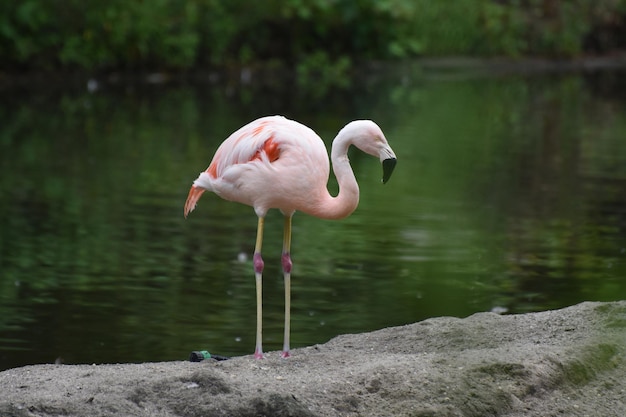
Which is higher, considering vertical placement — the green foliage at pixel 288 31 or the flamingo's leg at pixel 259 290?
the green foliage at pixel 288 31

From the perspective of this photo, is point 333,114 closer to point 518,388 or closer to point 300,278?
point 300,278

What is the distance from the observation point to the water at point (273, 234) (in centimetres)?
671

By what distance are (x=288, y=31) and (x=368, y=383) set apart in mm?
19752

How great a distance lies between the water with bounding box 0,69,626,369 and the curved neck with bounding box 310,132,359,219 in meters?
1.12

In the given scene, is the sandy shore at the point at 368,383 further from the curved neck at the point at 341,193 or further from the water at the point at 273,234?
the curved neck at the point at 341,193

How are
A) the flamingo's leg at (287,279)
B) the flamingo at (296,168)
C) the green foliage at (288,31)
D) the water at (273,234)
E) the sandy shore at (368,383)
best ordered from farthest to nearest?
the green foliage at (288,31)
the water at (273,234)
the flamingo's leg at (287,279)
the flamingo at (296,168)
the sandy shore at (368,383)

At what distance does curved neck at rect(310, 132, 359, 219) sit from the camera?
5285 millimetres

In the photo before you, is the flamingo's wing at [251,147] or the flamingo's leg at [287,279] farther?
the flamingo's leg at [287,279]

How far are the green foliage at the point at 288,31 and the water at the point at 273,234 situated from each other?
3421 mm

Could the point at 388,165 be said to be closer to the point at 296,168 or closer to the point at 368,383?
the point at 296,168

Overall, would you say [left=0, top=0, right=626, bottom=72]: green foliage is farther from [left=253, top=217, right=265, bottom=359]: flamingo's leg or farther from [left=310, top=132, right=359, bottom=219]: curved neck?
Answer: [left=310, top=132, right=359, bottom=219]: curved neck

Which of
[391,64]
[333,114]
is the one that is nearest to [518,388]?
[333,114]

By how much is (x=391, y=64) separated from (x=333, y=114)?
7901 mm

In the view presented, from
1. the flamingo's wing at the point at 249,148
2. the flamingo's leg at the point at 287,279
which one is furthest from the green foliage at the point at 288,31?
the flamingo's leg at the point at 287,279
